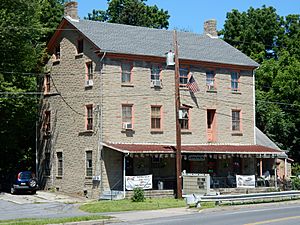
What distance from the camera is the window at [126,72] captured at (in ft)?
131

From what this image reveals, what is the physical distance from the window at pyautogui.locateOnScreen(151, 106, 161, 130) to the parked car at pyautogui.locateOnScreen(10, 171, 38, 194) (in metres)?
8.87

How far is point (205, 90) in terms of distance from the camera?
43.6m

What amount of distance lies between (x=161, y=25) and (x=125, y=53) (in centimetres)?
3739

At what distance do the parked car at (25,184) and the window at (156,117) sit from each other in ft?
29.1

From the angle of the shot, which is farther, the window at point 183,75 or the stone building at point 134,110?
the window at point 183,75

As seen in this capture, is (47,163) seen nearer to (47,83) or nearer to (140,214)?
(47,83)

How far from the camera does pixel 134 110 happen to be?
39.9 m

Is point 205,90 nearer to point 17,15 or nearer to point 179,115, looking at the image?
point 179,115

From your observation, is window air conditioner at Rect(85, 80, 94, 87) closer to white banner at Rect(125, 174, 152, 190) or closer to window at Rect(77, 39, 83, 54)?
window at Rect(77, 39, 83, 54)

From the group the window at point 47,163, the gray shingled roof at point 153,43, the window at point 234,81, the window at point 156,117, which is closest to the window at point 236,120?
the window at point 234,81

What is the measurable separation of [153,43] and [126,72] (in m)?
4.35

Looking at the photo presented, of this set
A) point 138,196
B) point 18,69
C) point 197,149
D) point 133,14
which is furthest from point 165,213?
point 133,14

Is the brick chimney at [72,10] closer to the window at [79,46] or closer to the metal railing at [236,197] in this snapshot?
the window at [79,46]

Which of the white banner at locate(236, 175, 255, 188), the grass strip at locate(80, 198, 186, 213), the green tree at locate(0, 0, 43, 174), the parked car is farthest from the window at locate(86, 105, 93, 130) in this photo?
the white banner at locate(236, 175, 255, 188)
